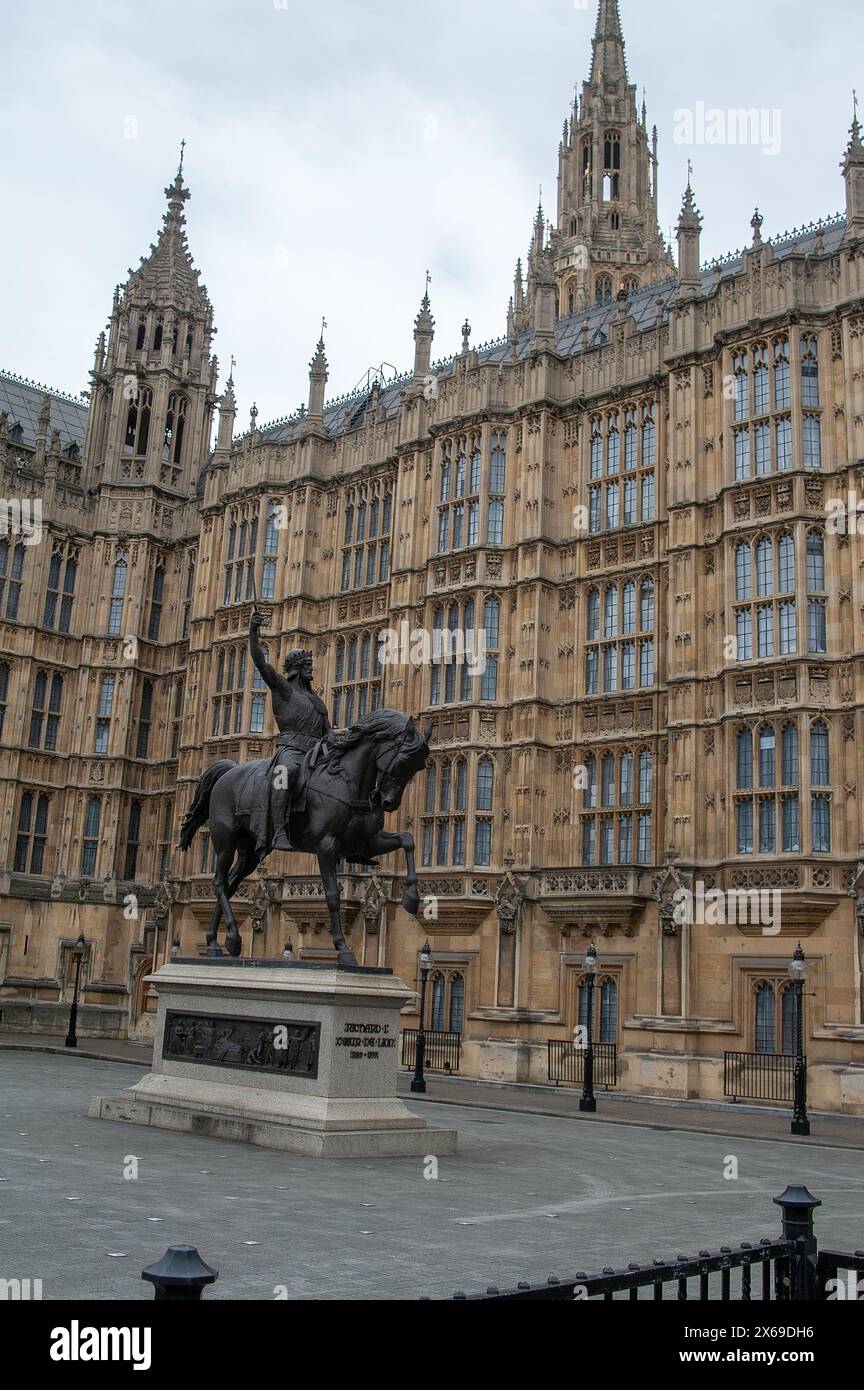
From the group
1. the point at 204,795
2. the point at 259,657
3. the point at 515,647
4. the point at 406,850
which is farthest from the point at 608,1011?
the point at 259,657

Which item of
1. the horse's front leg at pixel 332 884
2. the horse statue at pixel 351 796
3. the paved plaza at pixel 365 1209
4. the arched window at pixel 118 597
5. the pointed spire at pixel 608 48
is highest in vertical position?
the pointed spire at pixel 608 48

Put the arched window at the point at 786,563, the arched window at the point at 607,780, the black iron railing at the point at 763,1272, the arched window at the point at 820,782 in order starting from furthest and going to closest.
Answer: the arched window at the point at 607,780
the arched window at the point at 786,563
the arched window at the point at 820,782
the black iron railing at the point at 763,1272

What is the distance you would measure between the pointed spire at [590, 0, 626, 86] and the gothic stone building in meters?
41.5

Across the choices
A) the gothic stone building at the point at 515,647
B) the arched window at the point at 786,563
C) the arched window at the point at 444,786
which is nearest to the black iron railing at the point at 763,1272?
the gothic stone building at the point at 515,647

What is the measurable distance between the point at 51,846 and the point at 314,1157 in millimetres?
37736

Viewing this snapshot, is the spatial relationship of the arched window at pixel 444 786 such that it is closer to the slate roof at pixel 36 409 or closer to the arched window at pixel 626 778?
the arched window at pixel 626 778

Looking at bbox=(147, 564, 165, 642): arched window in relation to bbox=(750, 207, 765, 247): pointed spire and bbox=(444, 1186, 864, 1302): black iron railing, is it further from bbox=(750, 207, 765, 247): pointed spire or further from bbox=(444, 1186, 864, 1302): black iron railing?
bbox=(444, 1186, 864, 1302): black iron railing

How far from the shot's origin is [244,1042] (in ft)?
61.0

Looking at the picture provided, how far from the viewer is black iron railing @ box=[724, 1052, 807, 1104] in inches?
1188

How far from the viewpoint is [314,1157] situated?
1591cm

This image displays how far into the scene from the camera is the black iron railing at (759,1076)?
3019 cm

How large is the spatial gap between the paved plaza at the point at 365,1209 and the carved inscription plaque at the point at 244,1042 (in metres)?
1.34

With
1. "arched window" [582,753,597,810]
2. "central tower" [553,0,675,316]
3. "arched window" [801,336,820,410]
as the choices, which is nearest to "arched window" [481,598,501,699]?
"arched window" [582,753,597,810]
